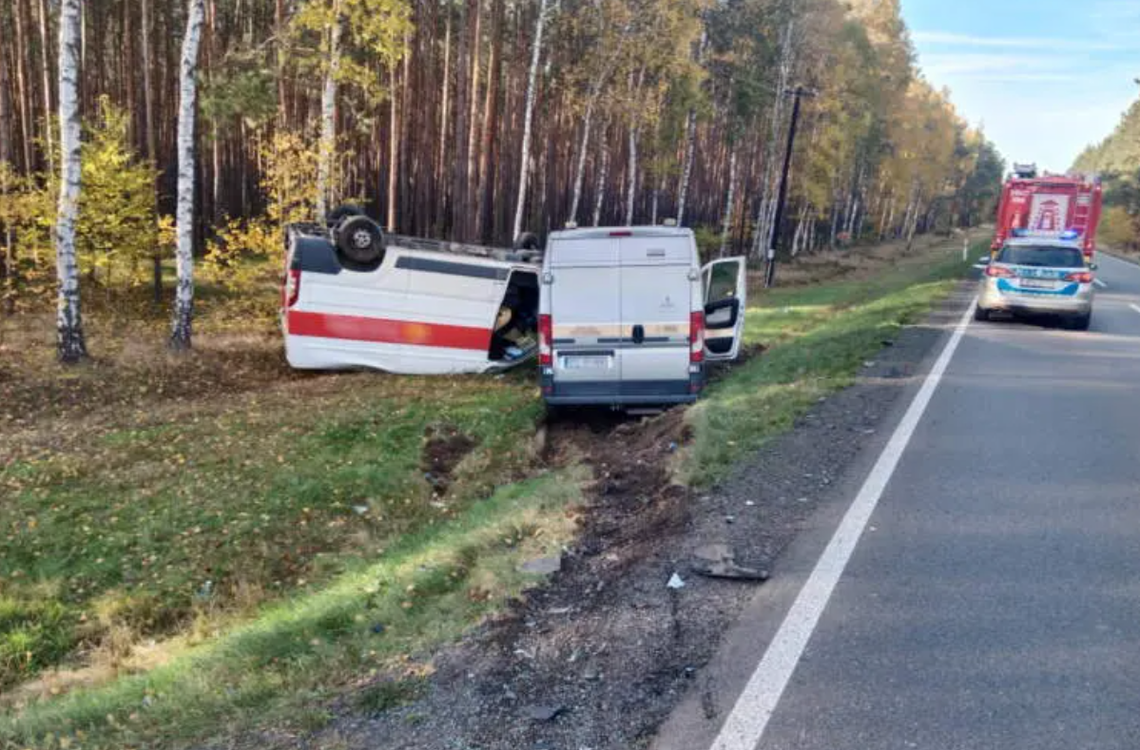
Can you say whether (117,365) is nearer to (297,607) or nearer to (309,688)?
(297,607)

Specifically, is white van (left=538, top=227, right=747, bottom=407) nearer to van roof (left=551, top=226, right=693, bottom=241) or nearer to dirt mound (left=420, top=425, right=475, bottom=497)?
van roof (left=551, top=226, right=693, bottom=241)

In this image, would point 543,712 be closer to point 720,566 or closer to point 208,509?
point 720,566

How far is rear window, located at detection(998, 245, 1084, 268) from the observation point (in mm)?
16750

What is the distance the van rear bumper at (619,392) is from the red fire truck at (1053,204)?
19.5 m

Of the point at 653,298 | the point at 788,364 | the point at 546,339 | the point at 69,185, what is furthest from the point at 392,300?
the point at 788,364

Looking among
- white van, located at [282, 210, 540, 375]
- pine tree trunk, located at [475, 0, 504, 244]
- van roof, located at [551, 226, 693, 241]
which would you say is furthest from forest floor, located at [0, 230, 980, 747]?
pine tree trunk, located at [475, 0, 504, 244]

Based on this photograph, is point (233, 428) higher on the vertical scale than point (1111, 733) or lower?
lower

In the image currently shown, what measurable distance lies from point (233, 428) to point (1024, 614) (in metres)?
7.99

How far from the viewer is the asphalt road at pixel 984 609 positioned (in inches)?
138

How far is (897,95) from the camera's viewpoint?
176 feet

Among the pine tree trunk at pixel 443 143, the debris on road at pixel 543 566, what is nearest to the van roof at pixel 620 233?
the debris on road at pixel 543 566

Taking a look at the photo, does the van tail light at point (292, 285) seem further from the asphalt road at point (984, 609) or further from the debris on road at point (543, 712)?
the debris on road at point (543, 712)

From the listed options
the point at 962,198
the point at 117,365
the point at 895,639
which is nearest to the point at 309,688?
the point at 895,639

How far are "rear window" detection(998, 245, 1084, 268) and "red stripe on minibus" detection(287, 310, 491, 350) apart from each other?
11.2 metres
